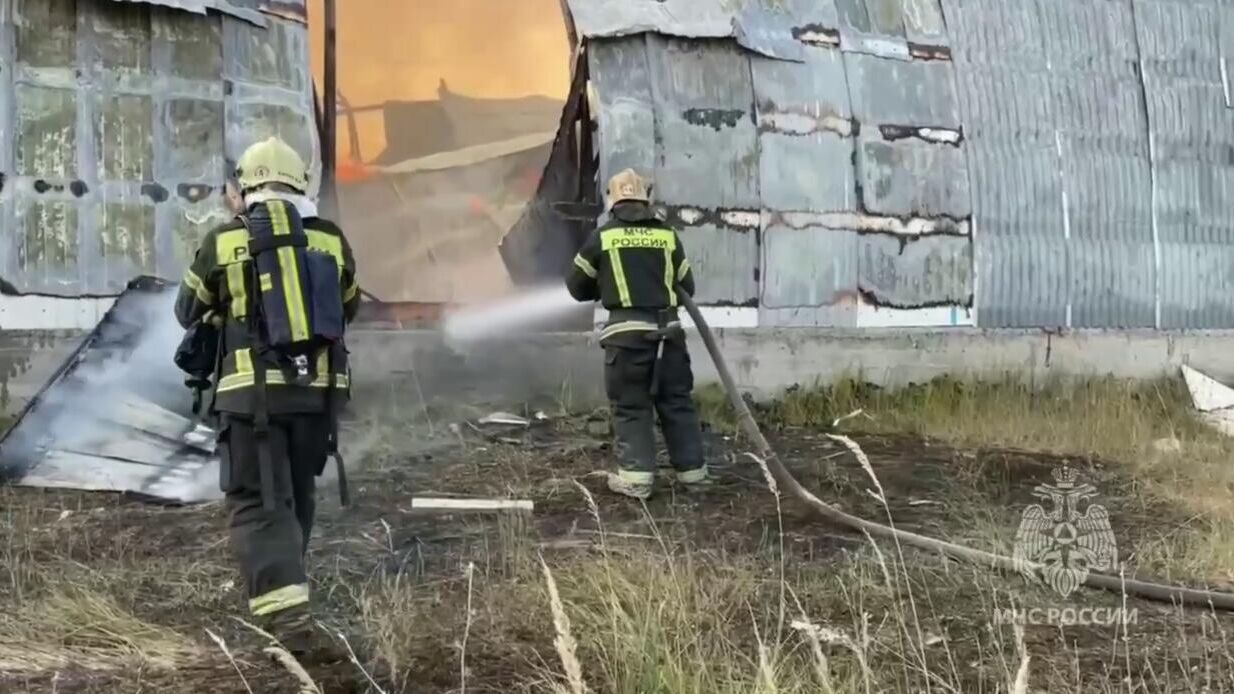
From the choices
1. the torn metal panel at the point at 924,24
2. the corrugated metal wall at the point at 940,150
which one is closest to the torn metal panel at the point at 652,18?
the corrugated metal wall at the point at 940,150

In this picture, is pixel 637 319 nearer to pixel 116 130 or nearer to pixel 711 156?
pixel 711 156

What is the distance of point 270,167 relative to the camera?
3.74 meters

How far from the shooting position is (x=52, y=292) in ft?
22.5

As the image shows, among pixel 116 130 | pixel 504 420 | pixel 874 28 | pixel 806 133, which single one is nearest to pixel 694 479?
pixel 504 420

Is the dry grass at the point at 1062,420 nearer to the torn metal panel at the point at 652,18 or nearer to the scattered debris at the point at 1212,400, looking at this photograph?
the scattered debris at the point at 1212,400

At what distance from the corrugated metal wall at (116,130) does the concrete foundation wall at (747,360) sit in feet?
2.00

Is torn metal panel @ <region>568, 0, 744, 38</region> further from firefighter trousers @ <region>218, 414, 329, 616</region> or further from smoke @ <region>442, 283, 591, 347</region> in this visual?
firefighter trousers @ <region>218, 414, 329, 616</region>

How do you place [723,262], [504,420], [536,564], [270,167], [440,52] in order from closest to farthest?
[270,167] < [536,564] < [504,420] < [723,262] < [440,52]

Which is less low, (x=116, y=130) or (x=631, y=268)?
(x=116, y=130)

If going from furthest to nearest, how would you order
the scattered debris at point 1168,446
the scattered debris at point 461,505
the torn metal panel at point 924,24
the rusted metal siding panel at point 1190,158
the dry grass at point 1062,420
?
the rusted metal siding panel at point 1190,158 < the torn metal panel at point 924,24 < the scattered debris at point 1168,446 < the dry grass at point 1062,420 < the scattered debris at point 461,505

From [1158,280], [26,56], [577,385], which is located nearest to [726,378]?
[577,385]

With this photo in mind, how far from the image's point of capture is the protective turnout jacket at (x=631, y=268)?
5.80m

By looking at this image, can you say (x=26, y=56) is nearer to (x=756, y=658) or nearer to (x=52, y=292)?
(x=52, y=292)

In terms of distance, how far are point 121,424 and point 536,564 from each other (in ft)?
9.96
